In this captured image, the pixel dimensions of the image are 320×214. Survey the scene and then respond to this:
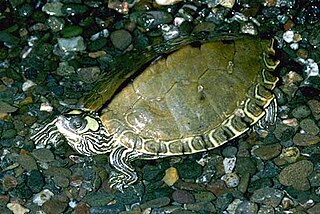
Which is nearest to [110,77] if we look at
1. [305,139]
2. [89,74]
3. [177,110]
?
[89,74]

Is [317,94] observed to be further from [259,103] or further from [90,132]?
[90,132]

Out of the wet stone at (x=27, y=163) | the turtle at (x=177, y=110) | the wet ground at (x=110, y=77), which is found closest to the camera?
the turtle at (x=177, y=110)

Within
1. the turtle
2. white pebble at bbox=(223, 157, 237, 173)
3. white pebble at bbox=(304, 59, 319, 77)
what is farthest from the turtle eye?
white pebble at bbox=(304, 59, 319, 77)

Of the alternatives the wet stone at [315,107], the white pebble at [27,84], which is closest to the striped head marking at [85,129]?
the white pebble at [27,84]

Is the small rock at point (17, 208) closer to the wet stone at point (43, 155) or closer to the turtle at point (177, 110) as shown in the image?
the wet stone at point (43, 155)

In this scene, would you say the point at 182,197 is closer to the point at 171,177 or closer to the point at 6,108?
the point at 171,177

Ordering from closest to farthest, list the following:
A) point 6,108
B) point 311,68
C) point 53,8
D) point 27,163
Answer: point 27,163
point 6,108
point 311,68
point 53,8
